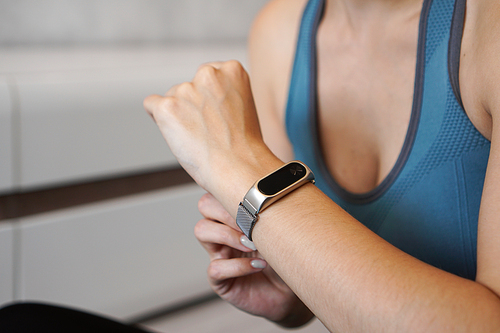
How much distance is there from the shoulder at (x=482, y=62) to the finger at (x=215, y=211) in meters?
0.33

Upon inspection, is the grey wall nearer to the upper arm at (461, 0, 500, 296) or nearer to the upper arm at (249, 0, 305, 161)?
the upper arm at (249, 0, 305, 161)

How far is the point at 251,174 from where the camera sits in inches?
17.8

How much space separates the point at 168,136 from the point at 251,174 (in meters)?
0.14

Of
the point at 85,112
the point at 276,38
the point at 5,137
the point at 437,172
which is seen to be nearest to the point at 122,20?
the point at 85,112

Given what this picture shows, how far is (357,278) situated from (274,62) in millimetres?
522

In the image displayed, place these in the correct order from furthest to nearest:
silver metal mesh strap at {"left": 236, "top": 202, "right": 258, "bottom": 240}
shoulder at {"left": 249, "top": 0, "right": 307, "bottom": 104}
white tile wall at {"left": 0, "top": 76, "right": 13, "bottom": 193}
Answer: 1. white tile wall at {"left": 0, "top": 76, "right": 13, "bottom": 193}
2. shoulder at {"left": 249, "top": 0, "right": 307, "bottom": 104}
3. silver metal mesh strap at {"left": 236, "top": 202, "right": 258, "bottom": 240}

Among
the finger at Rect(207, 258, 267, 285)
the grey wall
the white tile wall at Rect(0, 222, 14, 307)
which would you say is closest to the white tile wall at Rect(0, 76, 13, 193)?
→ the white tile wall at Rect(0, 222, 14, 307)

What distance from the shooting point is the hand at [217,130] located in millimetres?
470

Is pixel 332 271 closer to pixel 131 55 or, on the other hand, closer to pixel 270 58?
pixel 270 58

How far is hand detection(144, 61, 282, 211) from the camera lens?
0.47 metres

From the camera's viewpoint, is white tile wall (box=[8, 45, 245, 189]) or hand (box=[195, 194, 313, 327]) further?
white tile wall (box=[8, 45, 245, 189])

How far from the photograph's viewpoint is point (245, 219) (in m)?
0.44

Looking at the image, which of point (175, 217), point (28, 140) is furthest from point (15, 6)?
point (175, 217)

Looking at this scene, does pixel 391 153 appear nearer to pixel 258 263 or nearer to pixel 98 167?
pixel 258 263
